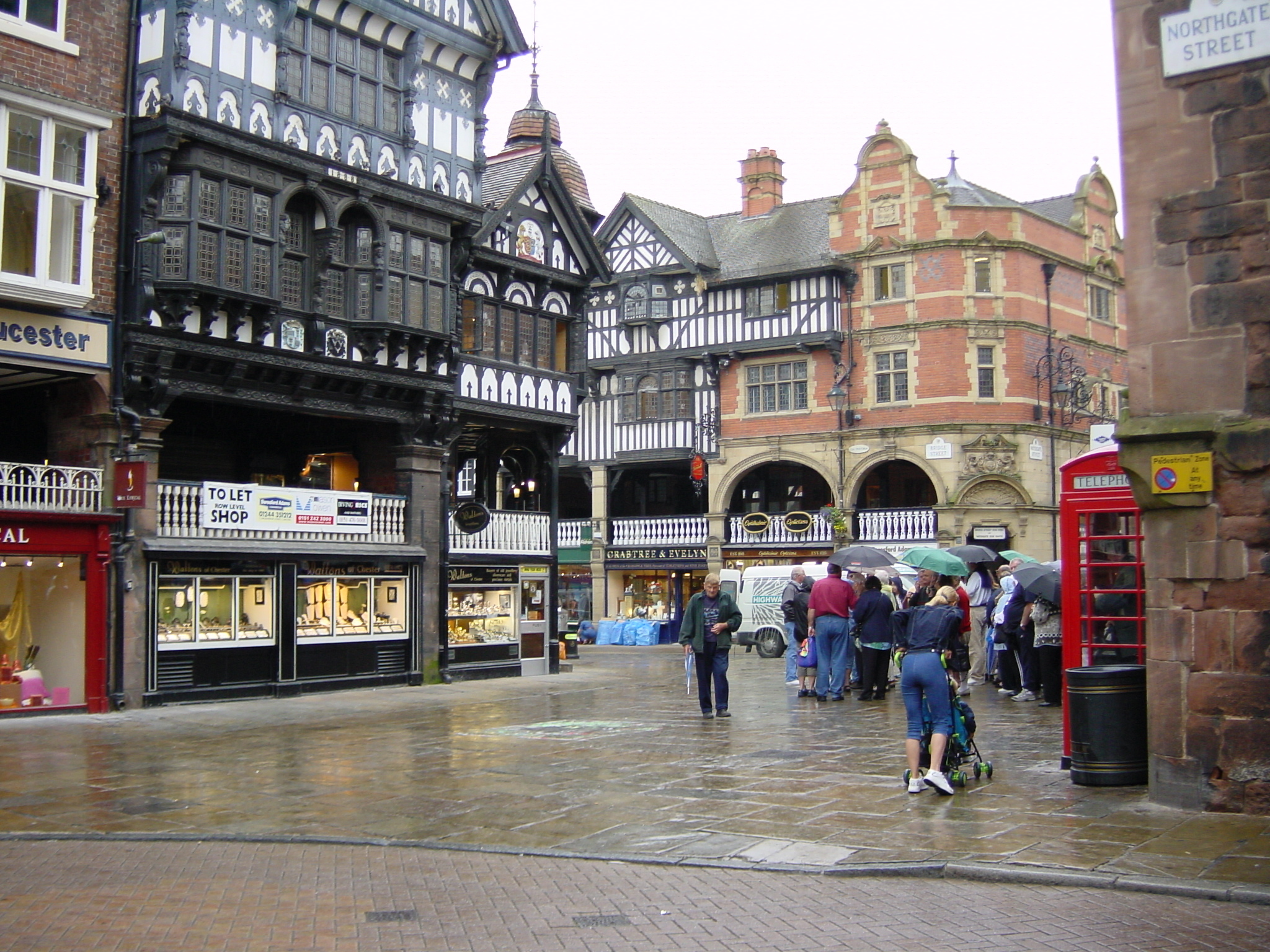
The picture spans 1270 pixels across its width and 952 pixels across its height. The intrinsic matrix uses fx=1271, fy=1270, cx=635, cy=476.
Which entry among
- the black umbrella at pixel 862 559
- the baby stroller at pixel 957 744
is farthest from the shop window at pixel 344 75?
the baby stroller at pixel 957 744

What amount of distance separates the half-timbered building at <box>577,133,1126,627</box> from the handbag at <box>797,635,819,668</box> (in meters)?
19.2

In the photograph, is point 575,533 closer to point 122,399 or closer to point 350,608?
point 350,608

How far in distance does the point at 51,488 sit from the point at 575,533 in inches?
1092

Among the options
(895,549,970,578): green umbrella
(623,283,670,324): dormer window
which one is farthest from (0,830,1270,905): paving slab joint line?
(623,283,670,324): dormer window

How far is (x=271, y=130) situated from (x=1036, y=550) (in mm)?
25536

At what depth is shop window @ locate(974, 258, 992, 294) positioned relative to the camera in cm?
3816

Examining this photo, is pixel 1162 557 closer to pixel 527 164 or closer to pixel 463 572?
pixel 463 572

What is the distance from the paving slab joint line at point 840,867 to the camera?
281 inches

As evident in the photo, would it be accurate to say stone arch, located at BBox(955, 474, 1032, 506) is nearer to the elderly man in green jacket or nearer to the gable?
the gable

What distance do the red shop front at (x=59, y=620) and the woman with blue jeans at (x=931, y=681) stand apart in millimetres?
12200

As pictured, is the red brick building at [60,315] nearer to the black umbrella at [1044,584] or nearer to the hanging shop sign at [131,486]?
the hanging shop sign at [131,486]

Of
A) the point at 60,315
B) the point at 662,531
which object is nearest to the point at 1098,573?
the point at 60,315

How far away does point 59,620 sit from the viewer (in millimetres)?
Answer: 17953

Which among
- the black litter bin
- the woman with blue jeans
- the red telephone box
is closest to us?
the woman with blue jeans
